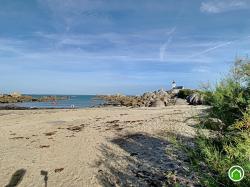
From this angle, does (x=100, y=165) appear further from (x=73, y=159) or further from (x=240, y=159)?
(x=240, y=159)

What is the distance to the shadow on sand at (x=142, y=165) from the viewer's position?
925cm

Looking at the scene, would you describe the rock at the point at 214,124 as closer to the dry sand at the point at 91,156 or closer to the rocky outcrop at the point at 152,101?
the dry sand at the point at 91,156

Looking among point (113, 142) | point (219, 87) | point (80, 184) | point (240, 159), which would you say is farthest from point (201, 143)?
point (113, 142)

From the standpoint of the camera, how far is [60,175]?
10.1 m

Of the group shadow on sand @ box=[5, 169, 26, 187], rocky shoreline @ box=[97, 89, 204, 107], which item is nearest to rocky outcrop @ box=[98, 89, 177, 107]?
rocky shoreline @ box=[97, 89, 204, 107]

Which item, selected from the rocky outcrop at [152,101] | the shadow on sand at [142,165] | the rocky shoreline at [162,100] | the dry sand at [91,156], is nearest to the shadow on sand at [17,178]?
the dry sand at [91,156]

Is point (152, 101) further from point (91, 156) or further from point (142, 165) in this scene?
point (142, 165)

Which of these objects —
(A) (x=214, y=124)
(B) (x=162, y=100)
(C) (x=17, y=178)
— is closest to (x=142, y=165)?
(A) (x=214, y=124)

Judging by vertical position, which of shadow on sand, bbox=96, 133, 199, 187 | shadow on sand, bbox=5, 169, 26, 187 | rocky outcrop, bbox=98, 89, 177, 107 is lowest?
shadow on sand, bbox=5, 169, 26, 187

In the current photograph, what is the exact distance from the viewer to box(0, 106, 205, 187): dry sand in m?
9.68

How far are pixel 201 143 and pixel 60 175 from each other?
5455 mm

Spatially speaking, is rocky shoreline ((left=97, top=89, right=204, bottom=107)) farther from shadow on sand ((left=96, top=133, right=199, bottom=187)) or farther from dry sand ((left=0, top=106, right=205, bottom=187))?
shadow on sand ((left=96, top=133, right=199, bottom=187))

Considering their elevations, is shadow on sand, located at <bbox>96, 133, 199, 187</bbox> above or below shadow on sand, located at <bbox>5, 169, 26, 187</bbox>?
above

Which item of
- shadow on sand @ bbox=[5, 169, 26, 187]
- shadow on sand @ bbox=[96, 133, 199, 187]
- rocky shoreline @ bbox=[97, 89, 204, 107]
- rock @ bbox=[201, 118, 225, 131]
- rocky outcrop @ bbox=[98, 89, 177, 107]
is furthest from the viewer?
rocky outcrop @ bbox=[98, 89, 177, 107]
